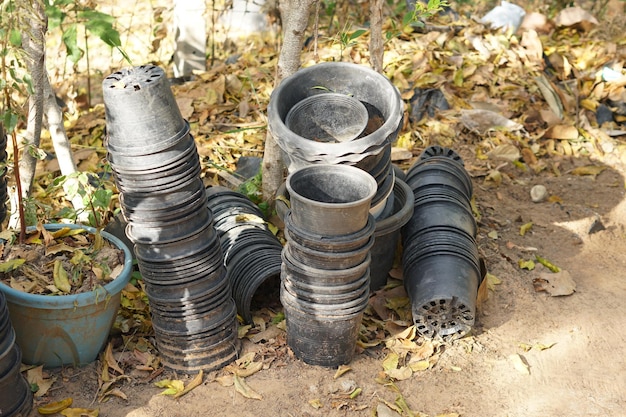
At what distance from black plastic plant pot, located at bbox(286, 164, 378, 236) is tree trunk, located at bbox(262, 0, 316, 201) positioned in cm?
102

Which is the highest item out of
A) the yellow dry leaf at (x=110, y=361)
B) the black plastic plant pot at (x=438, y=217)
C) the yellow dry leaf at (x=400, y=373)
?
the black plastic plant pot at (x=438, y=217)

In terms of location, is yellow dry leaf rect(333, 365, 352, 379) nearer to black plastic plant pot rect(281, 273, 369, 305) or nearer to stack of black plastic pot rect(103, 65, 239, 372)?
black plastic plant pot rect(281, 273, 369, 305)

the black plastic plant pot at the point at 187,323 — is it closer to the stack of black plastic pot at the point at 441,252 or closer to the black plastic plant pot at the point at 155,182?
the black plastic plant pot at the point at 155,182

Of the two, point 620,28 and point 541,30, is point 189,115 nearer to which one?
point 541,30

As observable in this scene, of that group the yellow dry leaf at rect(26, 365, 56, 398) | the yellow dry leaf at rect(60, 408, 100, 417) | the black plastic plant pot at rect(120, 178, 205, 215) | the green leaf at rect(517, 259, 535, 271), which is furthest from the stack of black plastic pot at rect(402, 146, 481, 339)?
the yellow dry leaf at rect(26, 365, 56, 398)

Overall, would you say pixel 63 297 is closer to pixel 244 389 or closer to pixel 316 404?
pixel 244 389

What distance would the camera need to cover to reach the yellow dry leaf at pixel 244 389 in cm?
373

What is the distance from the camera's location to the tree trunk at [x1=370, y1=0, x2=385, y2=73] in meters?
4.89

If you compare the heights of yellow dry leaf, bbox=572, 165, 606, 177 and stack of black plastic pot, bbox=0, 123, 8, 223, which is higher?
stack of black plastic pot, bbox=0, 123, 8, 223

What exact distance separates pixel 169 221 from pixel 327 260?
0.80 m

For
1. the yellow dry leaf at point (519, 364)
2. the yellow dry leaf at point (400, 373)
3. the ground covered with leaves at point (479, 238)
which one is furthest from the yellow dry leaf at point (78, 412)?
the yellow dry leaf at point (519, 364)

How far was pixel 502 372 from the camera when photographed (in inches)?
159

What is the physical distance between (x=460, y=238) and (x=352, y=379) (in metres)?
1.14

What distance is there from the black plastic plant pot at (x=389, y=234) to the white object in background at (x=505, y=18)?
3.21 meters
